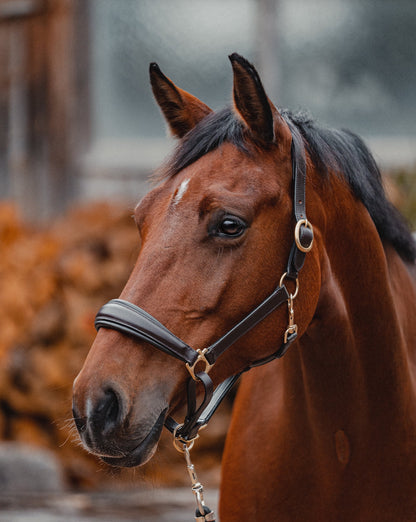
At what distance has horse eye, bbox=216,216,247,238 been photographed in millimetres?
1575

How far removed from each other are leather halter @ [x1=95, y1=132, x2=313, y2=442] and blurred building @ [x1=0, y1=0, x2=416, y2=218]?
458 cm

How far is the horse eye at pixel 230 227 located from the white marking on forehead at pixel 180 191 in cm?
13

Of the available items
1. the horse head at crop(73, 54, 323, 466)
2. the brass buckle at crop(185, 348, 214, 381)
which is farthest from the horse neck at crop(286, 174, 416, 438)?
the brass buckle at crop(185, 348, 214, 381)

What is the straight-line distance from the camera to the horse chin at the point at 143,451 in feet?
4.85

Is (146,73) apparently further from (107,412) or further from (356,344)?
(107,412)

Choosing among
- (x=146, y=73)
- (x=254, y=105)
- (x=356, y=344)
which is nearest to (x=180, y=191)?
(x=254, y=105)

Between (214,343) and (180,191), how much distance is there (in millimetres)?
385

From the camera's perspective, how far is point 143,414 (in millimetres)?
1464

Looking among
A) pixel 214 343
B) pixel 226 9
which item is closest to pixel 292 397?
pixel 214 343

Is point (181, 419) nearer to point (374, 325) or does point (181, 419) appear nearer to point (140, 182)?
point (374, 325)

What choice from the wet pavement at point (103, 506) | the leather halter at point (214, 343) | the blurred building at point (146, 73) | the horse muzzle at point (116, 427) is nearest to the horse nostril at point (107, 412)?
the horse muzzle at point (116, 427)

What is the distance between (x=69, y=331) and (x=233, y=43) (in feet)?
9.96

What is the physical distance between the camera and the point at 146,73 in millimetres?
6219

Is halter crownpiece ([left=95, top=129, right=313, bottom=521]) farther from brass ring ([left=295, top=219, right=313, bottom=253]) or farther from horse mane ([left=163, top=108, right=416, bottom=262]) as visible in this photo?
horse mane ([left=163, top=108, right=416, bottom=262])
